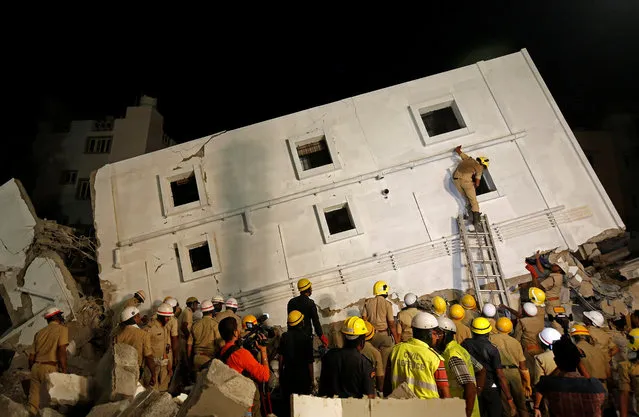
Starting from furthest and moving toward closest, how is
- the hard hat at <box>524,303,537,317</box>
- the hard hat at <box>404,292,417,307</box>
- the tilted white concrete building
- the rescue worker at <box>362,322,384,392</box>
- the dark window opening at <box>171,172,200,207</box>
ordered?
1. the dark window opening at <box>171,172,200,207</box>
2. the tilted white concrete building
3. the hard hat at <box>404,292,417,307</box>
4. the hard hat at <box>524,303,537,317</box>
5. the rescue worker at <box>362,322,384,392</box>

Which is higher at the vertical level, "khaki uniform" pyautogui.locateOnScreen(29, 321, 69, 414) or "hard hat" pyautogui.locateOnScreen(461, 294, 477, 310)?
"khaki uniform" pyautogui.locateOnScreen(29, 321, 69, 414)

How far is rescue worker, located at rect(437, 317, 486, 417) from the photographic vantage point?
15.9 feet

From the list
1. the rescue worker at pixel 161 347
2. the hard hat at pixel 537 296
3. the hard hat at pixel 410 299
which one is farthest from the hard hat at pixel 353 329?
the hard hat at pixel 537 296

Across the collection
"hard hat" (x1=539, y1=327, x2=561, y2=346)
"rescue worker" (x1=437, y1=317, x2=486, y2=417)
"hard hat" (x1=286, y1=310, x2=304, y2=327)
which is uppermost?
"hard hat" (x1=286, y1=310, x2=304, y2=327)

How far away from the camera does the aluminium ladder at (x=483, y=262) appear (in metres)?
10.4

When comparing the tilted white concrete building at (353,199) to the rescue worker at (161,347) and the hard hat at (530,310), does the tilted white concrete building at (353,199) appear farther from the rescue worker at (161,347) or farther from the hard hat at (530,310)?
the rescue worker at (161,347)

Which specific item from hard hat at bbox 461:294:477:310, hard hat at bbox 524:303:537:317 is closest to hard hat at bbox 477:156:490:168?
hard hat at bbox 461:294:477:310

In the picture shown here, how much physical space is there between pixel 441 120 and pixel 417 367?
11.2 metres

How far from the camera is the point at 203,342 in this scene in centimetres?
763

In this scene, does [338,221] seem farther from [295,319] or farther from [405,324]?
[295,319]

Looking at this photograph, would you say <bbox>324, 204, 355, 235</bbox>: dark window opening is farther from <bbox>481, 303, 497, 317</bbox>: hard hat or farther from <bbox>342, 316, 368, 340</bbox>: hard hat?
<bbox>342, 316, 368, 340</bbox>: hard hat

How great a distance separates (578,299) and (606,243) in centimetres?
279

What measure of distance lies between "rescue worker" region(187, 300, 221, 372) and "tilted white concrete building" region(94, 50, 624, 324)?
370 cm

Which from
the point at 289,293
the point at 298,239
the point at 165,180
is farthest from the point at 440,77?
the point at 165,180
